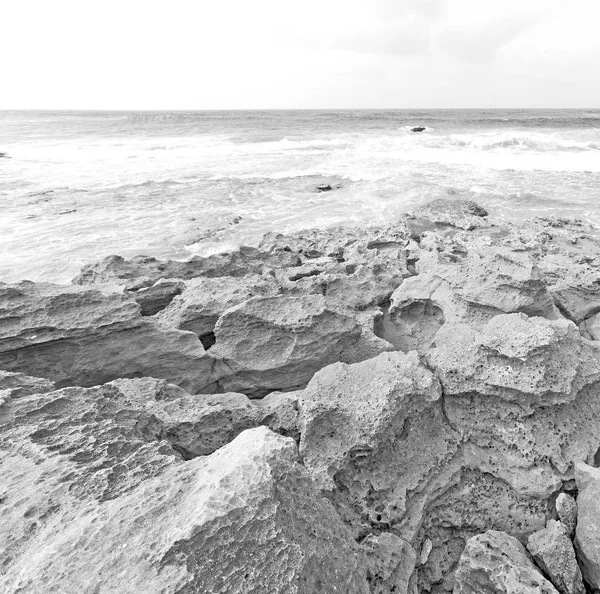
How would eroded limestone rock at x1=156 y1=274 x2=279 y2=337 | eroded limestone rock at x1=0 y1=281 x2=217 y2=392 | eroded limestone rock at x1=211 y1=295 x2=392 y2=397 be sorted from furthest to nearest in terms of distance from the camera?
eroded limestone rock at x1=156 y1=274 x2=279 y2=337 → eroded limestone rock at x1=211 y1=295 x2=392 y2=397 → eroded limestone rock at x1=0 y1=281 x2=217 y2=392

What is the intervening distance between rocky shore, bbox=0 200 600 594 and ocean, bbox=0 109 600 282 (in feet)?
15.6

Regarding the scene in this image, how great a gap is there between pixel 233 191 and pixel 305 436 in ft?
40.4

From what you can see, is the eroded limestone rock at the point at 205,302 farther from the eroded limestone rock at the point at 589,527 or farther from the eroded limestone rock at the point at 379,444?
the eroded limestone rock at the point at 589,527

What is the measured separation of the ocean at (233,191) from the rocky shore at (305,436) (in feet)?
15.6

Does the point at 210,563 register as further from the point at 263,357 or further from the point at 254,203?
the point at 254,203

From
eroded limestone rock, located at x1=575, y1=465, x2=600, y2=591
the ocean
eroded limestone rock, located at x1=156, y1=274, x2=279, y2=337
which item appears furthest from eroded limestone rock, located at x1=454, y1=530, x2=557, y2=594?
the ocean

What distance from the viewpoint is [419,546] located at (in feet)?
7.72

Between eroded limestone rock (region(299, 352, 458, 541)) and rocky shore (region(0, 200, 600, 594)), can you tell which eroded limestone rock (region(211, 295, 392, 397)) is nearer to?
rocky shore (region(0, 200, 600, 594))

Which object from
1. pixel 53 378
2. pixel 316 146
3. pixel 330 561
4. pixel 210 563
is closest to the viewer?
pixel 210 563

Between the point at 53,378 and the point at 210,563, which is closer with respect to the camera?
the point at 210,563

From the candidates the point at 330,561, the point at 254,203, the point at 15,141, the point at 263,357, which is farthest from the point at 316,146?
the point at 330,561

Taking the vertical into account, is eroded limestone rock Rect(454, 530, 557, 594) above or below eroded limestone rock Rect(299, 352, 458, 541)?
below

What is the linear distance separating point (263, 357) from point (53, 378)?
1644 mm

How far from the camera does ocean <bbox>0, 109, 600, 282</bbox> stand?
9.20m
